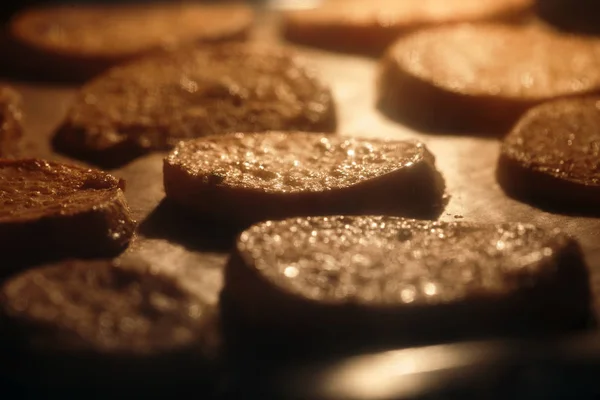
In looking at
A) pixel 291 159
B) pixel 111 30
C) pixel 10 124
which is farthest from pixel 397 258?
pixel 111 30

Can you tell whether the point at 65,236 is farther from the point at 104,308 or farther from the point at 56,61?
the point at 56,61

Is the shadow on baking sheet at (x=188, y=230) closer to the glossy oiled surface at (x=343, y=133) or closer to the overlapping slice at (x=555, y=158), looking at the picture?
the glossy oiled surface at (x=343, y=133)

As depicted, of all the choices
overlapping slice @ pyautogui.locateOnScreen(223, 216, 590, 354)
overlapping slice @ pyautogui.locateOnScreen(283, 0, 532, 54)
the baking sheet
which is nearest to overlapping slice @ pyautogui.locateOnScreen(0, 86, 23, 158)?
the baking sheet

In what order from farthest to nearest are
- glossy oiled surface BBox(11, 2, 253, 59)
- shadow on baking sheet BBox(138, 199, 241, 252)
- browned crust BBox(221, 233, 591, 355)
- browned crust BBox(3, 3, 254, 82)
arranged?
1. glossy oiled surface BBox(11, 2, 253, 59)
2. browned crust BBox(3, 3, 254, 82)
3. shadow on baking sheet BBox(138, 199, 241, 252)
4. browned crust BBox(221, 233, 591, 355)

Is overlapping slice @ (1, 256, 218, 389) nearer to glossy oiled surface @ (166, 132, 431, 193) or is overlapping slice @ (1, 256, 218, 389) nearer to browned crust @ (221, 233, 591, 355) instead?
browned crust @ (221, 233, 591, 355)

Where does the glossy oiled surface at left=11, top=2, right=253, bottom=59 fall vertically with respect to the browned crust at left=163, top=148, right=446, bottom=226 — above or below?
below

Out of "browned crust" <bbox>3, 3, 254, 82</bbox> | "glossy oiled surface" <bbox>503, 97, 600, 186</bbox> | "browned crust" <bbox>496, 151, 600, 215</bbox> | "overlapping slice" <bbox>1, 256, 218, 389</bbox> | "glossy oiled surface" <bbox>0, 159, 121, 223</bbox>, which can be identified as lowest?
"browned crust" <bbox>3, 3, 254, 82</bbox>

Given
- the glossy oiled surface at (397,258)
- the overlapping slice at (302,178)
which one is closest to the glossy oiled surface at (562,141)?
the overlapping slice at (302,178)

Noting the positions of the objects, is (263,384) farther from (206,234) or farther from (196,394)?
(206,234)
